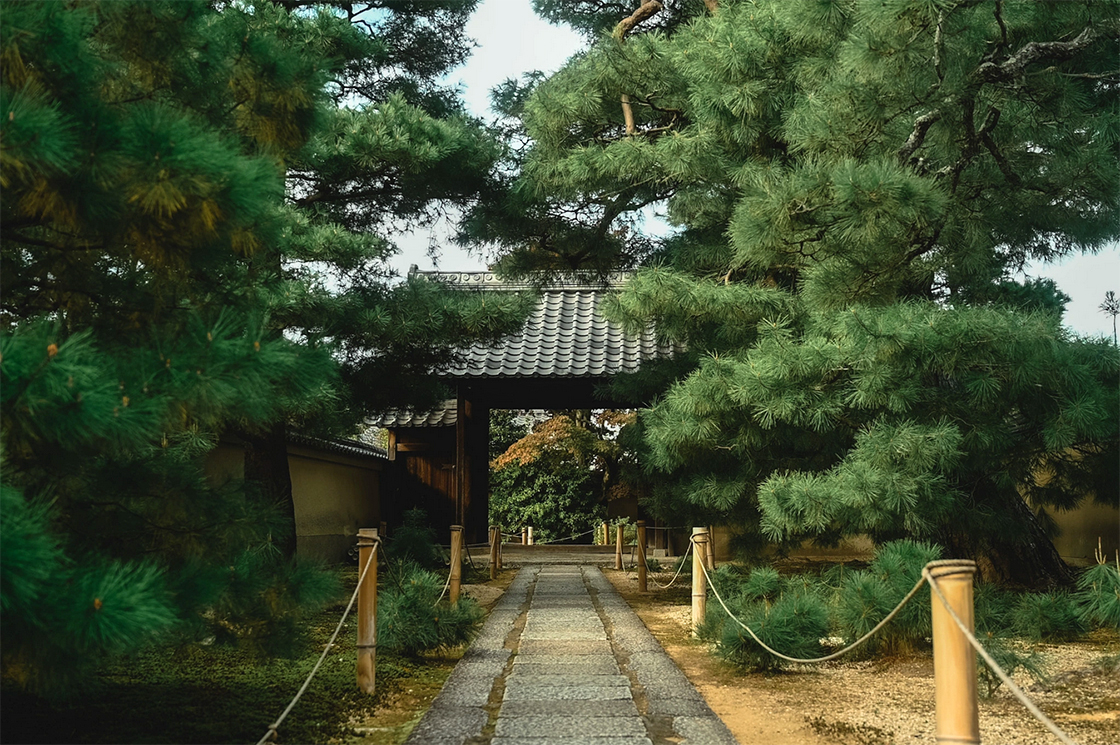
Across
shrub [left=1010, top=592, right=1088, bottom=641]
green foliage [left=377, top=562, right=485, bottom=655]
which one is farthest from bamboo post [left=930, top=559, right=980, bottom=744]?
shrub [left=1010, top=592, right=1088, bottom=641]

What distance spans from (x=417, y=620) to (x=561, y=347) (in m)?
7.38

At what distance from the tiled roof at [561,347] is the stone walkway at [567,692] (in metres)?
4.35

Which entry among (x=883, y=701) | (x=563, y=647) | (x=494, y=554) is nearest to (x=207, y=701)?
(x=563, y=647)

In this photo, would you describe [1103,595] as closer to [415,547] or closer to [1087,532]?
[415,547]

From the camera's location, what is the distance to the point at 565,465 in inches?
761

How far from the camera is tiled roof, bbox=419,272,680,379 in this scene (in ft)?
38.0

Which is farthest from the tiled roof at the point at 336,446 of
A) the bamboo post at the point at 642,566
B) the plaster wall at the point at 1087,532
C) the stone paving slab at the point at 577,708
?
the plaster wall at the point at 1087,532

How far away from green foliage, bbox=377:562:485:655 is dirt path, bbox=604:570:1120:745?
145 centimetres

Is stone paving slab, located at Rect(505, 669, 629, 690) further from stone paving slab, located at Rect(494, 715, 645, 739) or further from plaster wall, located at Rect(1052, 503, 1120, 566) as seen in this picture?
plaster wall, located at Rect(1052, 503, 1120, 566)

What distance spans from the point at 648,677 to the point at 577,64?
5.28 metres

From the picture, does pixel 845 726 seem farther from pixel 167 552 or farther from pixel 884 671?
pixel 167 552

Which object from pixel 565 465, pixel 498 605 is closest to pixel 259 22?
pixel 498 605

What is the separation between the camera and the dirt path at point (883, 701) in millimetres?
3861

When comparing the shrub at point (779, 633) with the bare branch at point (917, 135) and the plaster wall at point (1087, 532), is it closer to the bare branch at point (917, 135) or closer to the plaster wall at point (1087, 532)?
the bare branch at point (917, 135)
